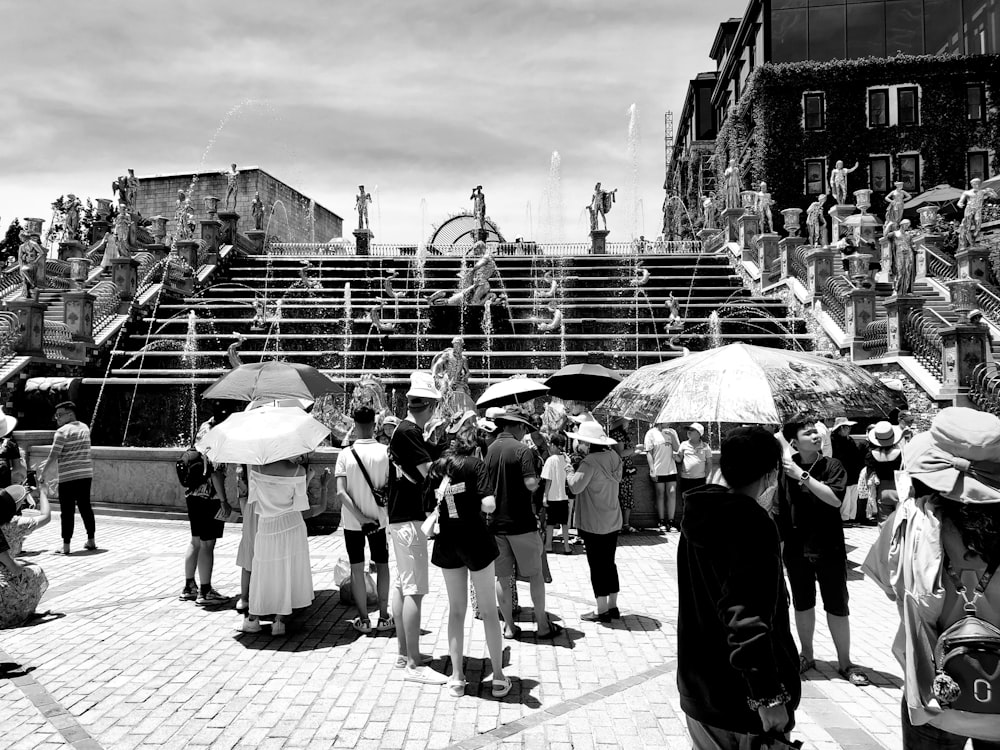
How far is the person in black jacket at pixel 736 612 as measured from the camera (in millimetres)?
2623

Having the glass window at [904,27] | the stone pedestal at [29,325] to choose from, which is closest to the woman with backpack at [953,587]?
the stone pedestal at [29,325]

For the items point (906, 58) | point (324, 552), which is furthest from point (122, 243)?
point (906, 58)

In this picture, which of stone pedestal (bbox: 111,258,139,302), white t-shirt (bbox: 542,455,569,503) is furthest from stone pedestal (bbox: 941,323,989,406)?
stone pedestal (bbox: 111,258,139,302)

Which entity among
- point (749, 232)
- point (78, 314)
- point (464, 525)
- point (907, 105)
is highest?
point (907, 105)

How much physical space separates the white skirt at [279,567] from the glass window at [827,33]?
40896mm

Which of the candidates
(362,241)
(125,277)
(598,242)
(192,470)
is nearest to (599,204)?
(598,242)

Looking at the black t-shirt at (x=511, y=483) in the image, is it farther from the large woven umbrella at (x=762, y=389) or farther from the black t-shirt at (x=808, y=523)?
the black t-shirt at (x=808, y=523)

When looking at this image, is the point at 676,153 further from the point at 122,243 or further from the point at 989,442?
the point at 989,442

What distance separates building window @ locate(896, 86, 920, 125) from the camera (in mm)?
38000

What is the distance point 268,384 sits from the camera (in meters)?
7.48

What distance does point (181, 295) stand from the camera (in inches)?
906

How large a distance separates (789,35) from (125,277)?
34454mm

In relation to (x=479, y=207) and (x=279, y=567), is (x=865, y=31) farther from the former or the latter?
(x=279, y=567)

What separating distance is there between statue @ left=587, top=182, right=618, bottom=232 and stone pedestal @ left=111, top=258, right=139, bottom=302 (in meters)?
16.8
